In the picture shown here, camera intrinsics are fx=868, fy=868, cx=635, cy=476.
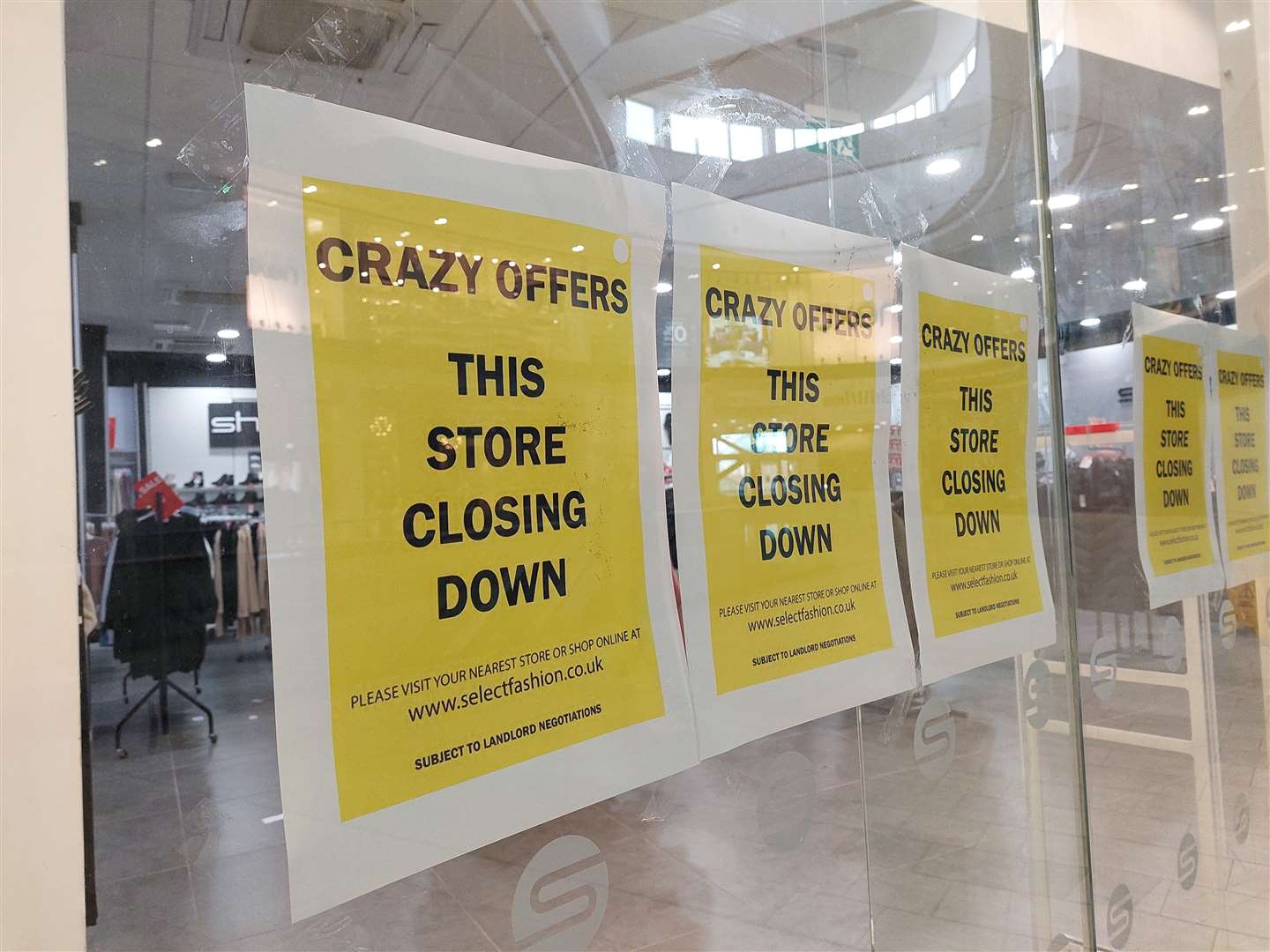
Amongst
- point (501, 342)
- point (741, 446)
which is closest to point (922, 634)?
point (741, 446)

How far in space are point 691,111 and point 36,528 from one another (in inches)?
36.3

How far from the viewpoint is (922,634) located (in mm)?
1429

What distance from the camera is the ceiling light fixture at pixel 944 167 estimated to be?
1.60 meters

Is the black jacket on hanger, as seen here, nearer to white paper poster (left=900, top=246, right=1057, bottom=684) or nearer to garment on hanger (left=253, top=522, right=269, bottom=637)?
garment on hanger (left=253, top=522, right=269, bottom=637)

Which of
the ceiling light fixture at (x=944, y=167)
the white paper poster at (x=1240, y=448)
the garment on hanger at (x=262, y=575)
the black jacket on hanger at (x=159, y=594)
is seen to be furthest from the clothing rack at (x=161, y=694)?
the white paper poster at (x=1240, y=448)

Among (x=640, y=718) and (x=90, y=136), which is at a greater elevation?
(x=90, y=136)

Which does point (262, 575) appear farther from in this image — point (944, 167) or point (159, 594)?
point (944, 167)

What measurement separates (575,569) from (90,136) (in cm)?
62

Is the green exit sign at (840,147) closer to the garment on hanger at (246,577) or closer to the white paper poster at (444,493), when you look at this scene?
the white paper poster at (444,493)

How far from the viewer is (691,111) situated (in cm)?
119

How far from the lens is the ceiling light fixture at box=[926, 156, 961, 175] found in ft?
5.26

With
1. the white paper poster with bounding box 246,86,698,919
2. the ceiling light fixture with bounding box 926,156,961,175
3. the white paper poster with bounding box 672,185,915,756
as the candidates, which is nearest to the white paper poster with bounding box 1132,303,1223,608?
the ceiling light fixture with bounding box 926,156,961,175

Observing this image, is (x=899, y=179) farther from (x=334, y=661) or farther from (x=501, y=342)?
(x=334, y=661)

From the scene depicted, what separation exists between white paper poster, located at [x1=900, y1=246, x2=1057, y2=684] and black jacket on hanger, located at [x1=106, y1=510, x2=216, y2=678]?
1.04m
